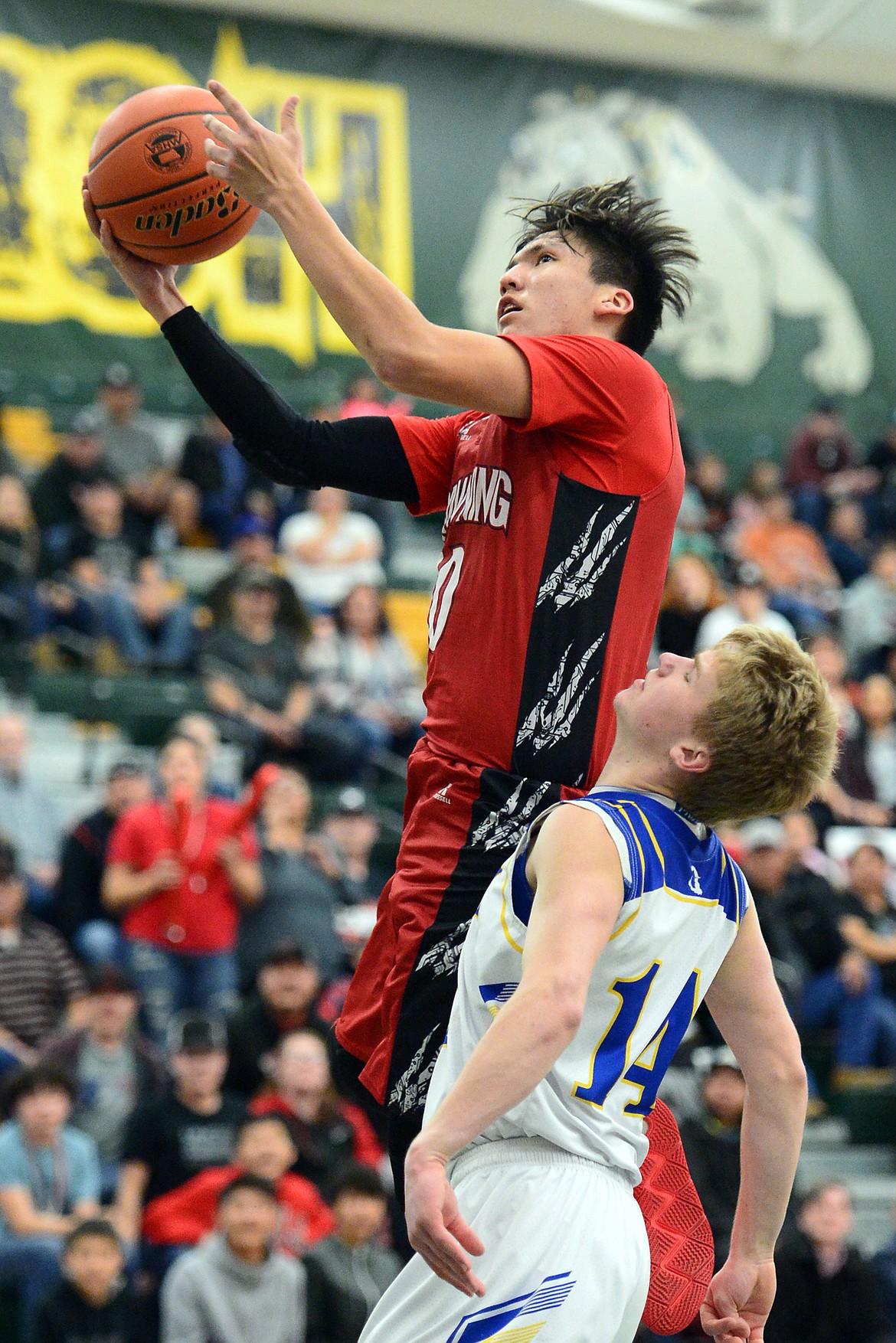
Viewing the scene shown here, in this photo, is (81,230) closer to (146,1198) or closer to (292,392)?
(292,392)

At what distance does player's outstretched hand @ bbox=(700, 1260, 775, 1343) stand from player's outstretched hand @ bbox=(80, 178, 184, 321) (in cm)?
183

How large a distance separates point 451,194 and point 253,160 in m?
13.9

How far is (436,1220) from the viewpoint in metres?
2.16

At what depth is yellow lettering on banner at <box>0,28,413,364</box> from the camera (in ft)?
46.5

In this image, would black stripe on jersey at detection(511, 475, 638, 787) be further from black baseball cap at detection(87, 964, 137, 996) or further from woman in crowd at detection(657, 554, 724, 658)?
woman in crowd at detection(657, 554, 724, 658)

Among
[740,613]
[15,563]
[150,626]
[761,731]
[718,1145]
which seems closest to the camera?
→ [761,731]

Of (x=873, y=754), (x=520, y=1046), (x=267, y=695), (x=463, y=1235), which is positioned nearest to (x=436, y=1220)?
(x=463, y=1235)

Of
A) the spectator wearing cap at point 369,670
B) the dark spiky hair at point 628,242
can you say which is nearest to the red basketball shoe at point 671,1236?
the dark spiky hair at point 628,242

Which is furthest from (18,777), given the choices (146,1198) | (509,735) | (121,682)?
(509,735)

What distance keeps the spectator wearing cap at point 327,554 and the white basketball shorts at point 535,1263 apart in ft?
27.7

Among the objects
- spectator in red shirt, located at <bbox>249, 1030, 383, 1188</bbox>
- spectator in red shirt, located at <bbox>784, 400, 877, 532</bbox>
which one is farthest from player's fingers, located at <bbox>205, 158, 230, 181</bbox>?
spectator in red shirt, located at <bbox>784, 400, 877, 532</bbox>

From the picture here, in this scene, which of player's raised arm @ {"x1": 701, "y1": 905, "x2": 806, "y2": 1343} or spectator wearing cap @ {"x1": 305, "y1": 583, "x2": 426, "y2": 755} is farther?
spectator wearing cap @ {"x1": 305, "y1": 583, "x2": 426, "y2": 755}

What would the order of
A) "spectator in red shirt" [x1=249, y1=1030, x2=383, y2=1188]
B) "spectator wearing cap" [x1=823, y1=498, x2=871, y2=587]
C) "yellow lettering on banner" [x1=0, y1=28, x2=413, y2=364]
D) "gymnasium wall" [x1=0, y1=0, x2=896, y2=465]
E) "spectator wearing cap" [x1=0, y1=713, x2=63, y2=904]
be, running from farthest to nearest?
1. "gymnasium wall" [x1=0, y1=0, x2=896, y2=465]
2. "yellow lettering on banner" [x1=0, y1=28, x2=413, y2=364]
3. "spectator wearing cap" [x1=823, y1=498, x2=871, y2=587]
4. "spectator wearing cap" [x1=0, y1=713, x2=63, y2=904]
5. "spectator in red shirt" [x1=249, y1=1030, x2=383, y2=1188]

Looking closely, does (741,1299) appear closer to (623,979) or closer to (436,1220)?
(623,979)
